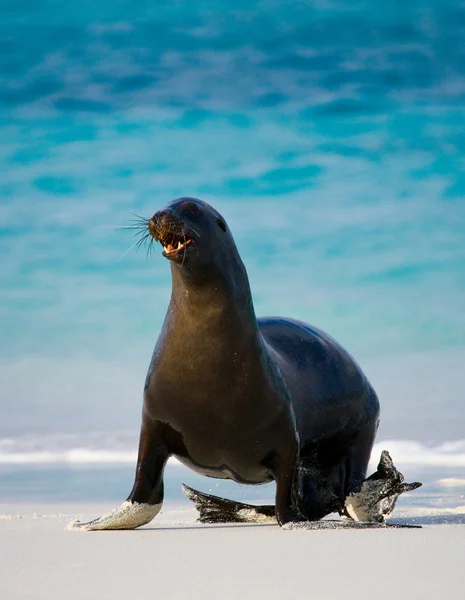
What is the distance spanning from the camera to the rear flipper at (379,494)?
25.1ft

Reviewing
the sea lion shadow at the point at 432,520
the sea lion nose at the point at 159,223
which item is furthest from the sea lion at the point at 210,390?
the sea lion shadow at the point at 432,520

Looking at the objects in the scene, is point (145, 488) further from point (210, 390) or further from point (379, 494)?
point (379, 494)

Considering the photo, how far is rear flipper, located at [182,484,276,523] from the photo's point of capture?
7723 mm

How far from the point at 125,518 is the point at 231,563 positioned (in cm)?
230

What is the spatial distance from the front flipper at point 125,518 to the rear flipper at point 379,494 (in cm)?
152

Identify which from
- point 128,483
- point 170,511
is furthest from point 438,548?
point 128,483

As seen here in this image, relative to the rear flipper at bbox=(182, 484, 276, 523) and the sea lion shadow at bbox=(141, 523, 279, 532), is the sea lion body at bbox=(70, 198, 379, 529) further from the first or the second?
the rear flipper at bbox=(182, 484, 276, 523)

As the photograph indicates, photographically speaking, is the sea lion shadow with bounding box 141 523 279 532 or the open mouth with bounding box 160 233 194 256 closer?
the open mouth with bounding box 160 233 194 256

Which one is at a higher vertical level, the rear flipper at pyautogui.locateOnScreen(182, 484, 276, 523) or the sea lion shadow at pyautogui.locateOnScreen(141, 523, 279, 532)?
the rear flipper at pyautogui.locateOnScreen(182, 484, 276, 523)

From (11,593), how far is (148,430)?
3.15 meters

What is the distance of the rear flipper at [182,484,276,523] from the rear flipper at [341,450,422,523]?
1.93 ft

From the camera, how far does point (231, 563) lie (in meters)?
4.70

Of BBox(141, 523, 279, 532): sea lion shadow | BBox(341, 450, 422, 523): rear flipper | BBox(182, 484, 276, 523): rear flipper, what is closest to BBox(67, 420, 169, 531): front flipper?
BBox(141, 523, 279, 532): sea lion shadow

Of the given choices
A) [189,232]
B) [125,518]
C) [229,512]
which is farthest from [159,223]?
[229,512]
